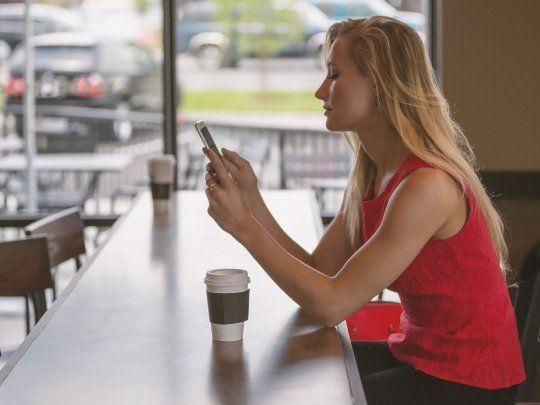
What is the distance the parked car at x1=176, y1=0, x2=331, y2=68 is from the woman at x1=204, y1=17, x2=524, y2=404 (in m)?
2.14

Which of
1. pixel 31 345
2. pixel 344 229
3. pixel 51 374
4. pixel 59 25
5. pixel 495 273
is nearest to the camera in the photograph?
pixel 51 374

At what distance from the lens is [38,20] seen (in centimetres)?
410

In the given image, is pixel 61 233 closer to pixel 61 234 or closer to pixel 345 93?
pixel 61 234

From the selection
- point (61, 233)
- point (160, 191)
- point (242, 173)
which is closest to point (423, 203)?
point (242, 173)

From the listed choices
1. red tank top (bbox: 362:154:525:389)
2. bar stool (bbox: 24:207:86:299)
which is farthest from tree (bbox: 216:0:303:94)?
red tank top (bbox: 362:154:525:389)

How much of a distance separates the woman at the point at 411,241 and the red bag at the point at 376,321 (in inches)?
13.1

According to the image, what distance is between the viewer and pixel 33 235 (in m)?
2.64

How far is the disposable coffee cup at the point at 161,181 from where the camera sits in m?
3.13

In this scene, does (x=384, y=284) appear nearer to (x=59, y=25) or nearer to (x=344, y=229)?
(x=344, y=229)

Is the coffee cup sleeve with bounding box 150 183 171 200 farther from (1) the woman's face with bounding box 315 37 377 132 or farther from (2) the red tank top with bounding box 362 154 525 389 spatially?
(2) the red tank top with bounding box 362 154 525 389

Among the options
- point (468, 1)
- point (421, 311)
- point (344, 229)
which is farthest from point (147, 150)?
point (421, 311)

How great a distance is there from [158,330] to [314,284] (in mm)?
296

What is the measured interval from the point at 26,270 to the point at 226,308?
107 centimetres

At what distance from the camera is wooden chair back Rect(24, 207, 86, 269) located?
8.92ft
